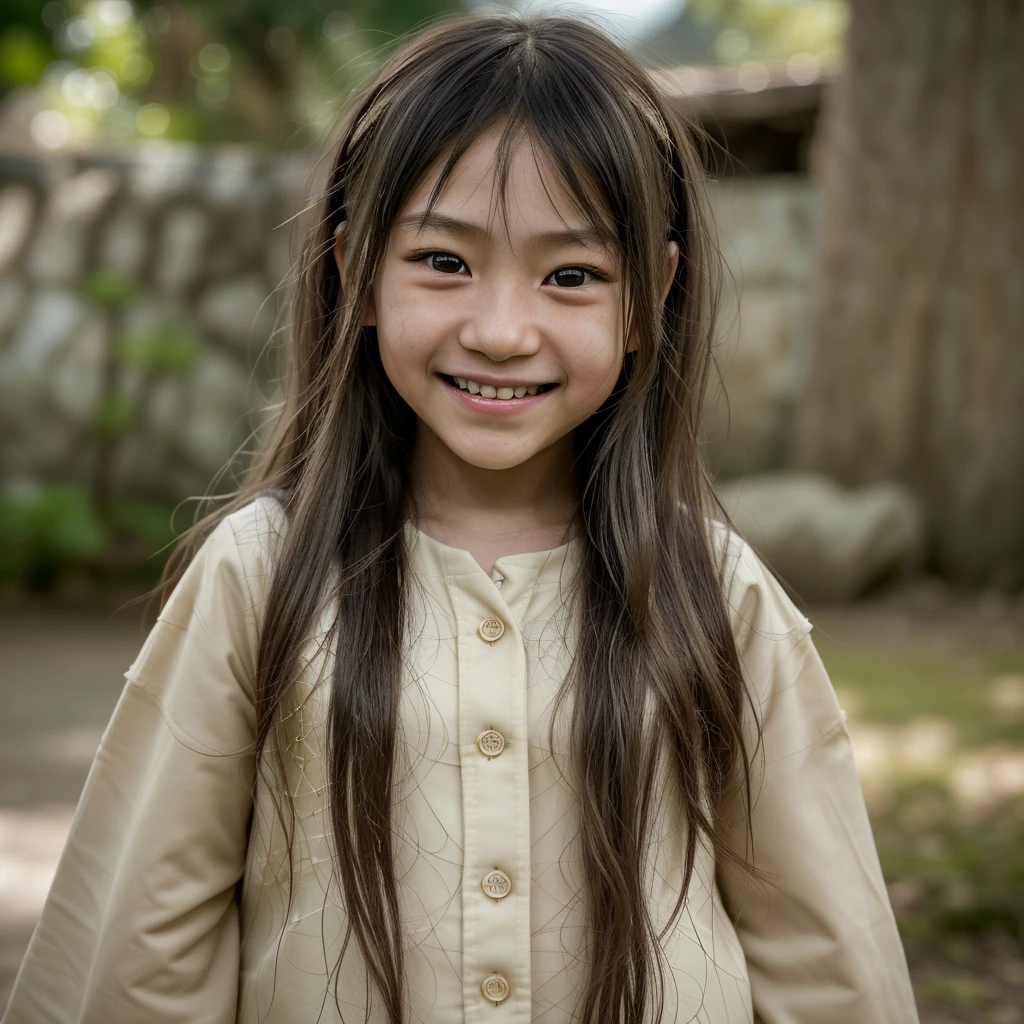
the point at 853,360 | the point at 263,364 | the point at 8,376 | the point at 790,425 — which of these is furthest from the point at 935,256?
the point at 8,376

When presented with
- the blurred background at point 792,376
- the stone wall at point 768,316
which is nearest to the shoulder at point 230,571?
the blurred background at point 792,376

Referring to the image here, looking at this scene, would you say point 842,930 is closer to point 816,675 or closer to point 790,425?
point 816,675

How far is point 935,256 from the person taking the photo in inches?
260

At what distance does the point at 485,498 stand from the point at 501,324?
29cm

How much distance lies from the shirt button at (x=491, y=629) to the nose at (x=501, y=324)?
0.32 meters

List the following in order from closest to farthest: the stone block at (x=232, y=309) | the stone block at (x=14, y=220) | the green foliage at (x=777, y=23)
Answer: the stone block at (x=14, y=220) < the stone block at (x=232, y=309) < the green foliage at (x=777, y=23)

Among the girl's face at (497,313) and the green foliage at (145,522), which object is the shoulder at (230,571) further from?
the green foliage at (145,522)

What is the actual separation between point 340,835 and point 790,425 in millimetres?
6298

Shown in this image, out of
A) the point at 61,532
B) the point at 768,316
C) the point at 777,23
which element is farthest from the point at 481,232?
the point at 777,23

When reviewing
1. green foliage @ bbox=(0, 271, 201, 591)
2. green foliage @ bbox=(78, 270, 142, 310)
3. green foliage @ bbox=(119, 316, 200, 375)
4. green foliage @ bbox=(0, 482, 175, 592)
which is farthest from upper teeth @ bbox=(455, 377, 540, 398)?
green foliage @ bbox=(78, 270, 142, 310)

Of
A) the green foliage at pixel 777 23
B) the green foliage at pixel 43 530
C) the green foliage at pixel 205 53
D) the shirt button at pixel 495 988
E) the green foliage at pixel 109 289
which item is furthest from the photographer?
the green foliage at pixel 777 23

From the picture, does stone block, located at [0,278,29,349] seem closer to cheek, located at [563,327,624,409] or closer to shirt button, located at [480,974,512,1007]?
cheek, located at [563,327,624,409]

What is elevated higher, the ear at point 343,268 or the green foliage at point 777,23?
the green foliage at point 777,23

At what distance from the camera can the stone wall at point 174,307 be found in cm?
745
